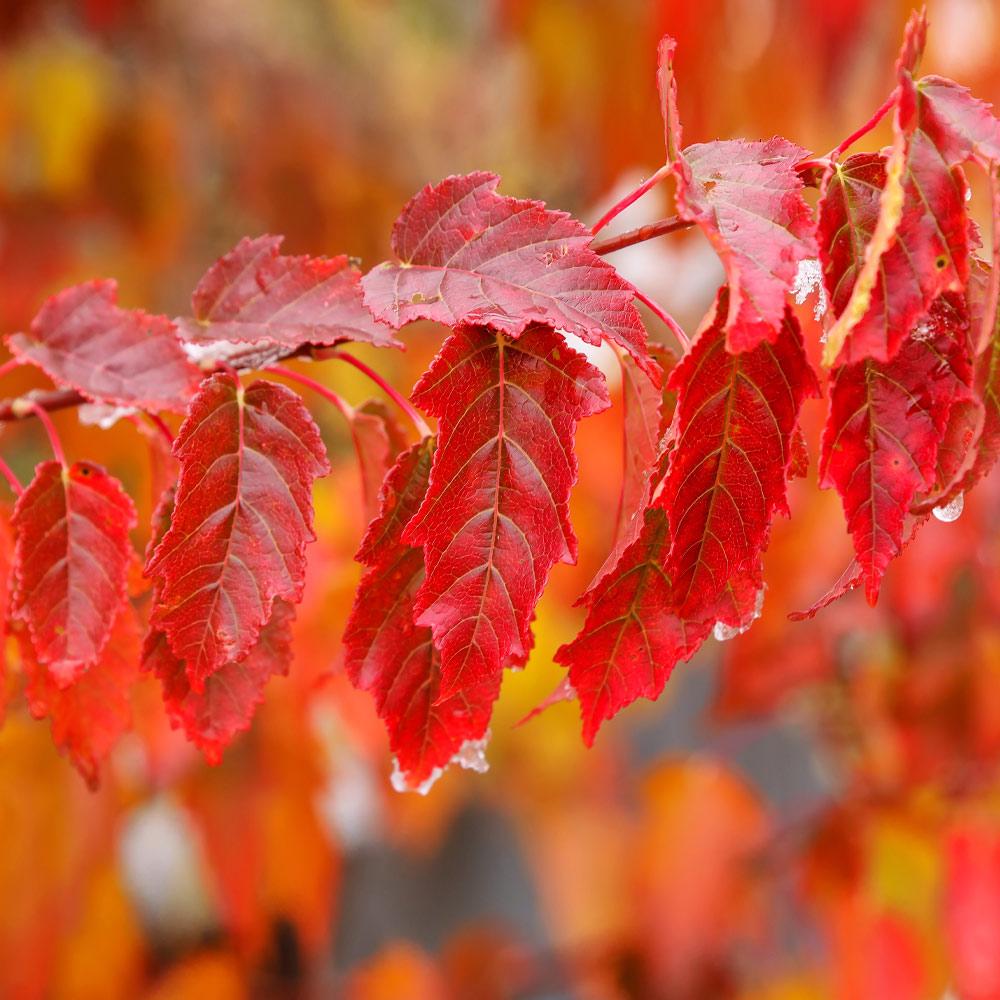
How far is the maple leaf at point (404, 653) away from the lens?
58 cm

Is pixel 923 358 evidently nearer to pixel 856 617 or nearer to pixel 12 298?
pixel 856 617

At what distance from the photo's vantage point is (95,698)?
2.18ft

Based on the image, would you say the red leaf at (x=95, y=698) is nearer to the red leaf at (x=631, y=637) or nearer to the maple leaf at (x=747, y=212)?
the red leaf at (x=631, y=637)

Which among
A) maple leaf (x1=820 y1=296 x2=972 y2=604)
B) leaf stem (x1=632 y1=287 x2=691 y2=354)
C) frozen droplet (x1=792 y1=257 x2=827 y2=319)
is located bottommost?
maple leaf (x1=820 y1=296 x2=972 y2=604)

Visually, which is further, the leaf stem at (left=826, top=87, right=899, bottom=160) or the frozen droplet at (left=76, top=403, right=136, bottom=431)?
the frozen droplet at (left=76, top=403, right=136, bottom=431)

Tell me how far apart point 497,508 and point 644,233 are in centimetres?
15

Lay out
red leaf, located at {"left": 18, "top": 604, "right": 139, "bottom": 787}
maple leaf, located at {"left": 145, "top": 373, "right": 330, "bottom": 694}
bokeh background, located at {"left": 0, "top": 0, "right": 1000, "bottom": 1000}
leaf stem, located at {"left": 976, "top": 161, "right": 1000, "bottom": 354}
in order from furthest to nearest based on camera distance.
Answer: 1. bokeh background, located at {"left": 0, "top": 0, "right": 1000, "bottom": 1000}
2. red leaf, located at {"left": 18, "top": 604, "right": 139, "bottom": 787}
3. maple leaf, located at {"left": 145, "top": 373, "right": 330, "bottom": 694}
4. leaf stem, located at {"left": 976, "top": 161, "right": 1000, "bottom": 354}

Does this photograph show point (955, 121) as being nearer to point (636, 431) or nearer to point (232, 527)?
point (636, 431)

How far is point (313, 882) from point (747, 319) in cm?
122

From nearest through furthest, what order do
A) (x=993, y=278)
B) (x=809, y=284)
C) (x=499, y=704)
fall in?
(x=993, y=278), (x=809, y=284), (x=499, y=704)

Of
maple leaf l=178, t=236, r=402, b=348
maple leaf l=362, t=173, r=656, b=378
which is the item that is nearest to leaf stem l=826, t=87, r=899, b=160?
maple leaf l=362, t=173, r=656, b=378

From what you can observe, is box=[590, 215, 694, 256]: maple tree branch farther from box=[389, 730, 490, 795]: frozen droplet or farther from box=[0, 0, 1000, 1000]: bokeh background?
box=[0, 0, 1000, 1000]: bokeh background

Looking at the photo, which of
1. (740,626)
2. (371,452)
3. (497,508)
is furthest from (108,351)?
(740,626)

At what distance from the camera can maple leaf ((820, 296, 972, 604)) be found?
501mm
